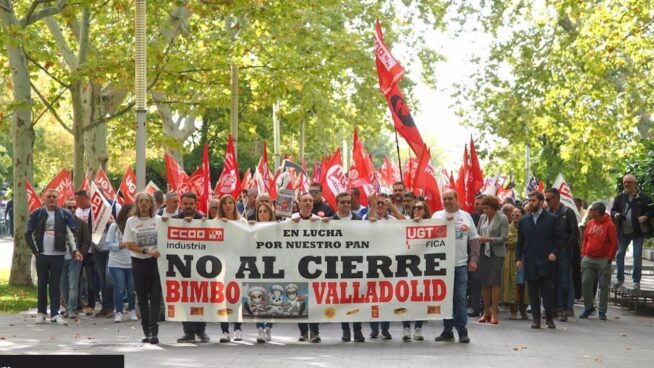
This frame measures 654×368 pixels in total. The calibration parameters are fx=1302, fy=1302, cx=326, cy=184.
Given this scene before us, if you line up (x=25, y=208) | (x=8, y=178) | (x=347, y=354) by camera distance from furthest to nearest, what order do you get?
1. (x=8, y=178)
2. (x=25, y=208)
3. (x=347, y=354)

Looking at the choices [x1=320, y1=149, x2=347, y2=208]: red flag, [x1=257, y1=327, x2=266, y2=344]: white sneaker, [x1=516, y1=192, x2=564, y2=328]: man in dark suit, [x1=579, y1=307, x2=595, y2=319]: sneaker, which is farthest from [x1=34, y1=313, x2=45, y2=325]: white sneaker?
[x1=579, y1=307, x2=595, y2=319]: sneaker

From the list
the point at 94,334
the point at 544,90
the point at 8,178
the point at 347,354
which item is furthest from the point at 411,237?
the point at 8,178

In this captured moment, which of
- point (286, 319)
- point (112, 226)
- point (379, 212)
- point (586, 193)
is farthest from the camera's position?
point (586, 193)

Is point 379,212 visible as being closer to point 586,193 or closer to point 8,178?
point 586,193

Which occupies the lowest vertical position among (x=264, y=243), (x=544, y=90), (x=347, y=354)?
(x=347, y=354)

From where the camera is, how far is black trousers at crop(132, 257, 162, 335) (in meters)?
13.6

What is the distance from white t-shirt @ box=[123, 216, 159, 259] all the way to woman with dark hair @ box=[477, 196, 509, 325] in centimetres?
486

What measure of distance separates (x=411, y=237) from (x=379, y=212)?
2.60ft

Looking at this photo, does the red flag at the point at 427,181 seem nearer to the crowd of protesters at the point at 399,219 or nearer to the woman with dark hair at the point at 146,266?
the crowd of protesters at the point at 399,219

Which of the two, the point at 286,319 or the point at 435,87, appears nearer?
the point at 286,319

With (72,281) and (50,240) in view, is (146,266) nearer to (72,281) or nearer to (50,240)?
(50,240)

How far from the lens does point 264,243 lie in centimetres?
1398

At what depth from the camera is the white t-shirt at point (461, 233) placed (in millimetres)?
14227

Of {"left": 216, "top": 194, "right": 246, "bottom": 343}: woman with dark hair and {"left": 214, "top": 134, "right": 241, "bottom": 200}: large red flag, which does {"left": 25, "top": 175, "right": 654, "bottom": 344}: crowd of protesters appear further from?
{"left": 214, "top": 134, "right": 241, "bottom": 200}: large red flag
